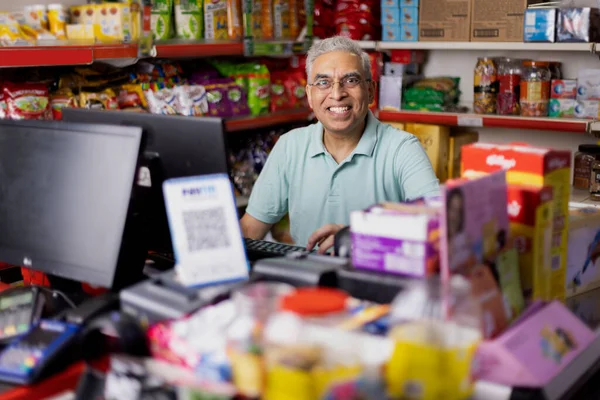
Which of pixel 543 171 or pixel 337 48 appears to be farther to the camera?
pixel 337 48

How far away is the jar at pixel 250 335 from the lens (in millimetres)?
1108

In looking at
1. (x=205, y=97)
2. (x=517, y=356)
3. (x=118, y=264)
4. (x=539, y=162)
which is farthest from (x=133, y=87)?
(x=517, y=356)

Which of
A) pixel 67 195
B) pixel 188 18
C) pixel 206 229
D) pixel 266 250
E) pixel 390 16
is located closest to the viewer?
pixel 206 229

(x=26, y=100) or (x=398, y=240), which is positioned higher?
(x=26, y=100)

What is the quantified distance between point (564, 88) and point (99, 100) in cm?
248

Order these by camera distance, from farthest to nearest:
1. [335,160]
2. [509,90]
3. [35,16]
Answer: [509,90] → [35,16] → [335,160]

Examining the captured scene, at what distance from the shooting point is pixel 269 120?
4.58 metres

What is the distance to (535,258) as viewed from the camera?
1.54 meters

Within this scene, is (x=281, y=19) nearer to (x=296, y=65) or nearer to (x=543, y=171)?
(x=296, y=65)

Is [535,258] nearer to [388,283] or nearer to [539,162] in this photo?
[539,162]

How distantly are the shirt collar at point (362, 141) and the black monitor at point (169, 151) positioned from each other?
0.92 m

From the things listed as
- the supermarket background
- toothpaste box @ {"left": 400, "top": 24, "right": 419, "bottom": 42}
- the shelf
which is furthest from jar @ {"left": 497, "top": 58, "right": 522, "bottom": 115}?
the shelf

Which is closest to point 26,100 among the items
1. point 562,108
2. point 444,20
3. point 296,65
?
point 296,65

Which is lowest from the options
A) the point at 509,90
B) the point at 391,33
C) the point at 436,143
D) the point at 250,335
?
the point at 436,143
